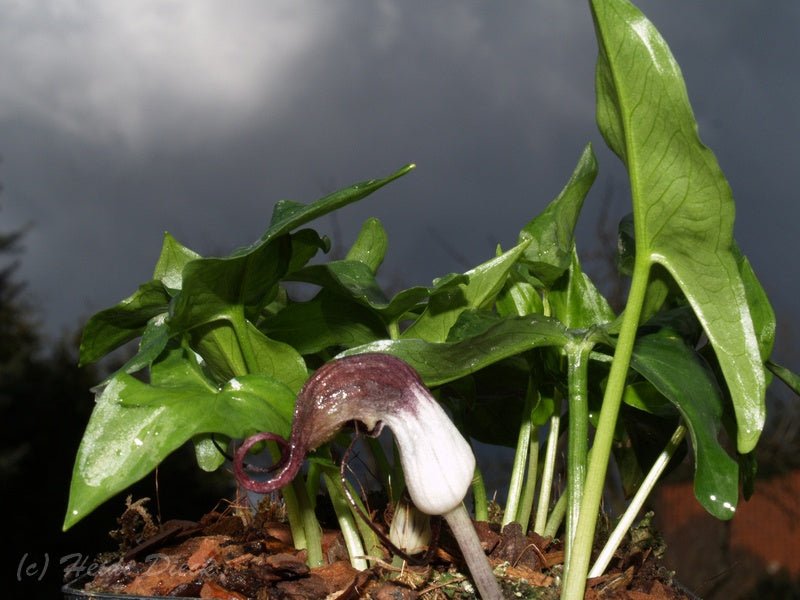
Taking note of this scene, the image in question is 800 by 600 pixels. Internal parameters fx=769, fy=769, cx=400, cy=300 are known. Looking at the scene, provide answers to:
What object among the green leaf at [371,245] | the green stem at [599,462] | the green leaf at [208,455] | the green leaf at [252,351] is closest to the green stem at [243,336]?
the green leaf at [252,351]

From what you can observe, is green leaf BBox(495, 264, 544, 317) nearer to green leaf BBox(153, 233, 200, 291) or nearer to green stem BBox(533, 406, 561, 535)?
green stem BBox(533, 406, 561, 535)

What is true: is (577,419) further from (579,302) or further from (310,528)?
(310,528)

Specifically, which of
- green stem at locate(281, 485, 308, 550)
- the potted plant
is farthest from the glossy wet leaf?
green stem at locate(281, 485, 308, 550)

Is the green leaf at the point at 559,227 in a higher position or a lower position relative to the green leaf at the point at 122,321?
lower

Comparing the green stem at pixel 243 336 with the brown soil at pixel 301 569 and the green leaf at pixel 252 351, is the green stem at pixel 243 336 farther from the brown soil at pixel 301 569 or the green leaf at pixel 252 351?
the brown soil at pixel 301 569

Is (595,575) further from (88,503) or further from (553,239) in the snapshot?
(88,503)

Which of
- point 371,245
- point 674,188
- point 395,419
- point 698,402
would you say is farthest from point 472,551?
point 371,245

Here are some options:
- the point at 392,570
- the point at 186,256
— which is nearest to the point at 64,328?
the point at 186,256
